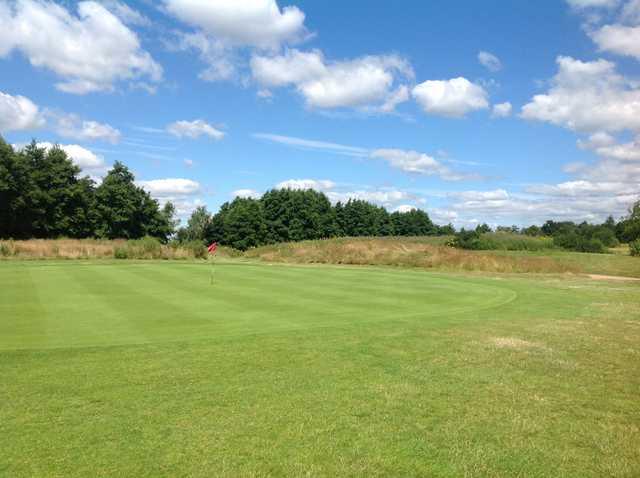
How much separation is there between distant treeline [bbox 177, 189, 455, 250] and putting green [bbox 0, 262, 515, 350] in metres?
58.4

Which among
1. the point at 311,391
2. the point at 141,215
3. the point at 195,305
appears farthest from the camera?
the point at 141,215

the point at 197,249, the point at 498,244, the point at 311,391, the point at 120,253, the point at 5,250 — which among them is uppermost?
the point at 498,244

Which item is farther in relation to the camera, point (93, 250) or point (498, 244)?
point (498, 244)

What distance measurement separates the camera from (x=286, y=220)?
8306 cm

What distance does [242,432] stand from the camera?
4719mm

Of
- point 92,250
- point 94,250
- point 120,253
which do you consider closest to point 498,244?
point 120,253

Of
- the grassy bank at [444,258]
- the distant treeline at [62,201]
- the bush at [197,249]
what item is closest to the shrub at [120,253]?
the bush at [197,249]

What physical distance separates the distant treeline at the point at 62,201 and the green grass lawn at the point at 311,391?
48.5 meters

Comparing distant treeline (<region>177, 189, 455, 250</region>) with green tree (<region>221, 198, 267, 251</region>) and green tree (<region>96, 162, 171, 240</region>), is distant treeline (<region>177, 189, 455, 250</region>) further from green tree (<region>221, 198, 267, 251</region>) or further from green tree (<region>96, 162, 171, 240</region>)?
green tree (<region>96, 162, 171, 240</region>)

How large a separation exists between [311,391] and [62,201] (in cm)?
6047

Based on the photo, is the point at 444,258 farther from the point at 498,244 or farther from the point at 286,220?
the point at 286,220

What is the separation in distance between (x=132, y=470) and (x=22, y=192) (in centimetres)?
5845

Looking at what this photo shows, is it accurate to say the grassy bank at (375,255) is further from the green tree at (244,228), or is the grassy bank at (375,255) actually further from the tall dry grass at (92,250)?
the green tree at (244,228)

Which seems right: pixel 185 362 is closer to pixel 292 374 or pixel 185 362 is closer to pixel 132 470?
pixel 292 374
